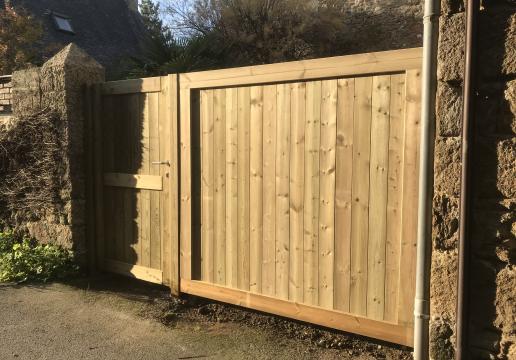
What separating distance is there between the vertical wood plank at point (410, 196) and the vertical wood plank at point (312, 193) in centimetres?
64

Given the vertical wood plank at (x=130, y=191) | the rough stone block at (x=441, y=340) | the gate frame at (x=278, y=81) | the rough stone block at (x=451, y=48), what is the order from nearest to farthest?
the rough stone block at (x=451, y=48)
the rough stone block at (x=441, y=340)
the gate frame at (x=278, y=81)
the vertical wood plank at (x=130, y=191)

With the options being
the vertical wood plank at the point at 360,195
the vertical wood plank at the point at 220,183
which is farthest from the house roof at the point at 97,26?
the vertical wood plank at the point at 360,195

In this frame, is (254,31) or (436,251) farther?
(254,31)

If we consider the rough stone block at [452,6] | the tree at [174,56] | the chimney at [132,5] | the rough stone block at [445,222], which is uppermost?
the chimney at [132,5]

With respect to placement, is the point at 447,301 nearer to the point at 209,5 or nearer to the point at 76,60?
the point at 76,60

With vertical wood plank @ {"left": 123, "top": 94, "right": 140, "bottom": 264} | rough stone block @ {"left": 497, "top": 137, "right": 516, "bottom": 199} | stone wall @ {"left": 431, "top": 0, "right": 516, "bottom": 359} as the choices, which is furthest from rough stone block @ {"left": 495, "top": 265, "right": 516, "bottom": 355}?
vertical wood plank @ {"left": 123, "top": 94, "right": 140, "bottom": 264}

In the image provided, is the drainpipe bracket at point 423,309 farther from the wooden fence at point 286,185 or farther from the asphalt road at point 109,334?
the asphalt road at point 109,334

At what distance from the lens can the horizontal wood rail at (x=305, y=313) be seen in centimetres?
337

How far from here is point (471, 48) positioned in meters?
2.49

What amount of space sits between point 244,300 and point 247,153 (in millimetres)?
1177

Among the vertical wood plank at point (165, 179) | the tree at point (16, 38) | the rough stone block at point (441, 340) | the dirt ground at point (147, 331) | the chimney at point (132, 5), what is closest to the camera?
the rough stone block at point (441, 340)

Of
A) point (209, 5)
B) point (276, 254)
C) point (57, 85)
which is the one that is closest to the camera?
point (276, 254)

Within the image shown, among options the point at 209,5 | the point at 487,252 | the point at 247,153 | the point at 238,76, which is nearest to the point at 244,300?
the point at 247,153

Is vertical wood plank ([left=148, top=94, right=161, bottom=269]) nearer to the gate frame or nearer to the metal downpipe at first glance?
the gate frame
